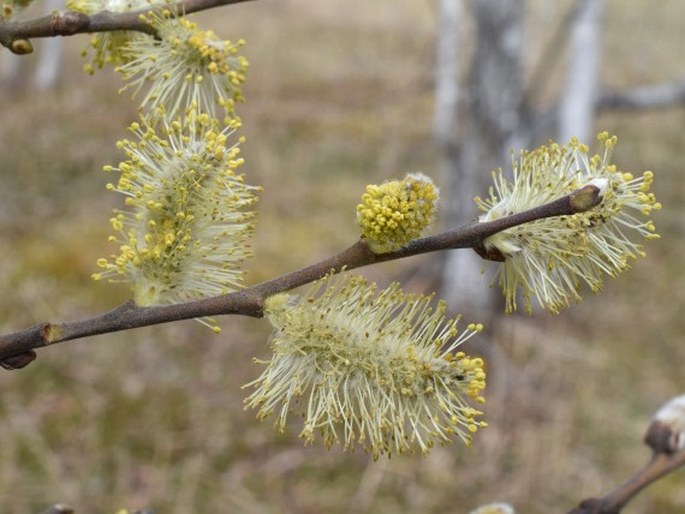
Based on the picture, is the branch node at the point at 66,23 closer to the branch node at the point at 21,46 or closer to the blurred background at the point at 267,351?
the branch node at the point at 21,46

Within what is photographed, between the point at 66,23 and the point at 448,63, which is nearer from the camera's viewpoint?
the point at 66,23

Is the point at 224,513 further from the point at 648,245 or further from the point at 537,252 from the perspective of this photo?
the point at 648,245

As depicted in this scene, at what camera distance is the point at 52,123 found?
245 inches

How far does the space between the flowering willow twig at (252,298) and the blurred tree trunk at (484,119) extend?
299 cm

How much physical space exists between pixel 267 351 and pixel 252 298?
2669 mm

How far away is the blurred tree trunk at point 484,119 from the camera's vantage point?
3.60 meters

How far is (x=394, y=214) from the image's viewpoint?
69 centimetres

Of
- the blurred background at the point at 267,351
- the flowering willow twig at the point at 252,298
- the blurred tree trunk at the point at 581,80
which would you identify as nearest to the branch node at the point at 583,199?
the flowering willow twig at the point at 252,298

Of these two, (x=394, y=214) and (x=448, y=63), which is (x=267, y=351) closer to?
(x=448, y=63)

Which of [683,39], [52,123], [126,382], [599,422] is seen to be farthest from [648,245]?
[683,39]

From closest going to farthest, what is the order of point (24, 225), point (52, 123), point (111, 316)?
point (111, 316), point (24, 225), point (52, 123)

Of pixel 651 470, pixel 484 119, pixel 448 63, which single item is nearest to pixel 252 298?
pixel 651 470

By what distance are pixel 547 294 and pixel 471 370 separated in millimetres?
97

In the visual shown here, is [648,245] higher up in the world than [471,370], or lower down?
higher up
